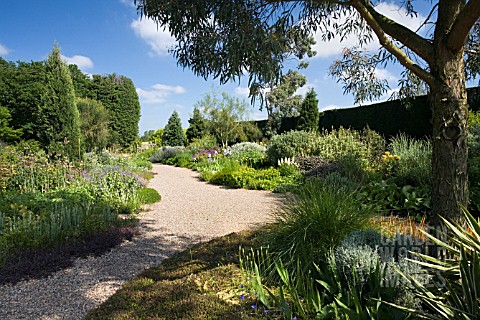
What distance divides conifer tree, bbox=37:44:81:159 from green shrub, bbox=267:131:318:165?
22.1 ft

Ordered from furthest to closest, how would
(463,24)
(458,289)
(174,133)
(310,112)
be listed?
1. (174,133)
2. (310,112)
3. (463,24)
4. (458,289)

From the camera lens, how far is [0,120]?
16625 mm

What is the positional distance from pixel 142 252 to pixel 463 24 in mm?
4025

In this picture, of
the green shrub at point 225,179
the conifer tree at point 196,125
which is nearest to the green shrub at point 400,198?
the green shrub at point 225,179

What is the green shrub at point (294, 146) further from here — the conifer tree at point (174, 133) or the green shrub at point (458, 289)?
the conifer tree at point (174, 133)

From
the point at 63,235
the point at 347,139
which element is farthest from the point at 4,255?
the point at 347,139

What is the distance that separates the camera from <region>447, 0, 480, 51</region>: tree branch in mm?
1919

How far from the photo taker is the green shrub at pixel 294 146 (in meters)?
10.9

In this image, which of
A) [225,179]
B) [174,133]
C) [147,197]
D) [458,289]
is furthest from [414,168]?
[174,133]

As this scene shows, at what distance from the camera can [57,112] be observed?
31.0 ft

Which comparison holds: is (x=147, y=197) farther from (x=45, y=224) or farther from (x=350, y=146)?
(x=350, y=146)

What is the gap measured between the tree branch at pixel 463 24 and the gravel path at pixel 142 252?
288 centimetres

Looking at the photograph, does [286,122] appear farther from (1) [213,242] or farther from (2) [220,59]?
(2) [220,59]

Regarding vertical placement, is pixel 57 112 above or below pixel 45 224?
above
